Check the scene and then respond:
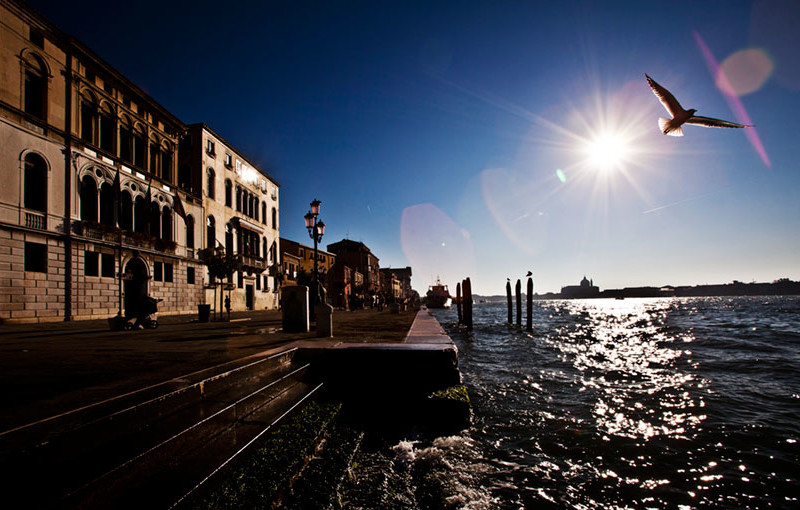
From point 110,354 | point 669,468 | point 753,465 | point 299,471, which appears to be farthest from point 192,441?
point 753,465

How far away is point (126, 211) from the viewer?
19172 mm

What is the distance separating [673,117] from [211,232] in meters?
28.8

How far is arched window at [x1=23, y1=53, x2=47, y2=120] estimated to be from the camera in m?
14.5

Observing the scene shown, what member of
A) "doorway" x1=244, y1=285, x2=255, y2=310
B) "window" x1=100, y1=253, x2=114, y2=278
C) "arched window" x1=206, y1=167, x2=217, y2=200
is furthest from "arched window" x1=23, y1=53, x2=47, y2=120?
"doorway" x1=244, y1=285, x2=255, y2=310

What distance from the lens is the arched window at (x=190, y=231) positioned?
2450 cm

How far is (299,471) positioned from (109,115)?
78.0 feet

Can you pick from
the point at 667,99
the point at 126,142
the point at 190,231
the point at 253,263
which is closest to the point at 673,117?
the point at 667,99

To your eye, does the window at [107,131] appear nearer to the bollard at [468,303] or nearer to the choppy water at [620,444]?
the choppy water at [620,444]

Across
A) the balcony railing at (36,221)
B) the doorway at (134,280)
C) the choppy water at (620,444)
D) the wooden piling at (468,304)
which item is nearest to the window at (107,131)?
the balcony railing at (36,221)

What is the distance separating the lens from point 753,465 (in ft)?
14.6

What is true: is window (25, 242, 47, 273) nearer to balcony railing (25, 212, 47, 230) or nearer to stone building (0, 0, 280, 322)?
stone building (0, 0, 280, 322)

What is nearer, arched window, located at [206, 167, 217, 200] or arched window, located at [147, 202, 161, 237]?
arched window, located at [147, 202, 161, 237]

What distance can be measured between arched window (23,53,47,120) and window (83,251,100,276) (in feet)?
20.3

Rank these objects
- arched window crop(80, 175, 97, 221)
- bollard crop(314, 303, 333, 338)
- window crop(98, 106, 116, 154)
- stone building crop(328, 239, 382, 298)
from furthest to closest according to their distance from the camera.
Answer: stone building crop(328, 239, 382, 298) < window crop(98, 106, 116, 154) < arched window crop(80, 175, 97, 221) < bollard crop(314, 303, 333, 338)
